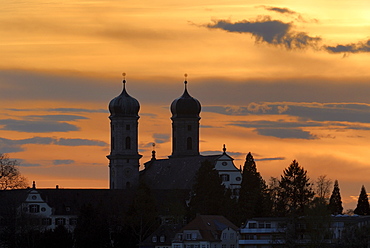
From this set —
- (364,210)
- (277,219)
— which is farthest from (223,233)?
(364,210)

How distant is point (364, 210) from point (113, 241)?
39.3 meters

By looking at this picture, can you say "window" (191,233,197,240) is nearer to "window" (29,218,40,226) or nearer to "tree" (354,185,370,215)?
"window" (29,218,40,226)

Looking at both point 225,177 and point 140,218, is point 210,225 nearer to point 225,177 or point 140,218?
point 140,218

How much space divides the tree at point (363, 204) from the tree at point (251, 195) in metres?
21.2

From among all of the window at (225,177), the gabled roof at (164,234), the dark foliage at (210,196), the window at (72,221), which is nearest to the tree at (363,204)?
the window at (225,177)

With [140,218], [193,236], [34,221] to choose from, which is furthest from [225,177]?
[193,236]

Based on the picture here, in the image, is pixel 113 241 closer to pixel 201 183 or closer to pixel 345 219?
pixel 201 183

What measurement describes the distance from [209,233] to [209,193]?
32.3 feet

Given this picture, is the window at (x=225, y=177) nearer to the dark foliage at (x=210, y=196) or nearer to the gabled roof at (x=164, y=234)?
the dark foliage at (x=210, y=196)

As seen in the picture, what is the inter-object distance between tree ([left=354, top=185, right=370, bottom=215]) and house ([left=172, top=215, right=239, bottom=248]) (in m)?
32.3

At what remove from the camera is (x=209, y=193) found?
574ft

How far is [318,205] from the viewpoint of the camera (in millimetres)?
156000

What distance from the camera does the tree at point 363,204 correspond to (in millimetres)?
195375

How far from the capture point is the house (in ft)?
543
